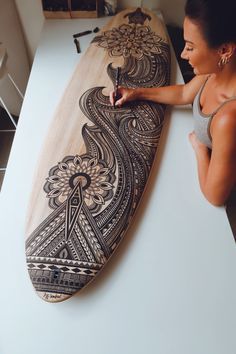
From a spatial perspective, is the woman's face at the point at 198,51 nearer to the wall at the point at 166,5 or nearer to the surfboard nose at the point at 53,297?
the surfboard nose at the point at 53,297

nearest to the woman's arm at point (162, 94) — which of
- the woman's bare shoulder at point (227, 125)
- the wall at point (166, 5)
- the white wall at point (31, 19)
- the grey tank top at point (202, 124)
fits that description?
the grey tank top at point (202, 124)

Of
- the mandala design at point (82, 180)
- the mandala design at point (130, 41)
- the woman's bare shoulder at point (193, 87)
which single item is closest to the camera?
the mandala design at point (82, 180)

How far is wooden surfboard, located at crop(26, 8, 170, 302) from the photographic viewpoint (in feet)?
2.05

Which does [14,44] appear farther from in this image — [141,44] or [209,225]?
[209,225]

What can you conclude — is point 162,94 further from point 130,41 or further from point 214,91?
point 130,41

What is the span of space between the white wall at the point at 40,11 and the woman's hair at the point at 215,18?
952 millimetres

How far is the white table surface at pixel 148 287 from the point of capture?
1.85ft

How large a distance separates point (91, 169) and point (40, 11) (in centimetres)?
107

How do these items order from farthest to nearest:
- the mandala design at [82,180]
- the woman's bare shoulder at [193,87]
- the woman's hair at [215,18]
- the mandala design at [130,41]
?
the mandala design at [130,41] < the woman's bare shoulder at [193,87] < the mandala design at [82,180] < the woman's hair at [215,18]

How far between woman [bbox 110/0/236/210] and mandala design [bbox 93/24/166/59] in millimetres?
389

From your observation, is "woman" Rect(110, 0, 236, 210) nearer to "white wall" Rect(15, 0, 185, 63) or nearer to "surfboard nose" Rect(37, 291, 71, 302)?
"surfboard nose" Rect(37, 291, 71, 302)

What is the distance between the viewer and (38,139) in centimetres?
88

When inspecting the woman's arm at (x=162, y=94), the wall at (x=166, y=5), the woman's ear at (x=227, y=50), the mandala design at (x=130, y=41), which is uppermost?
the woman's ear at (x=227, y=50)

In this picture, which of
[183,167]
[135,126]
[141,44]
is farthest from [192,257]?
[141,44]
